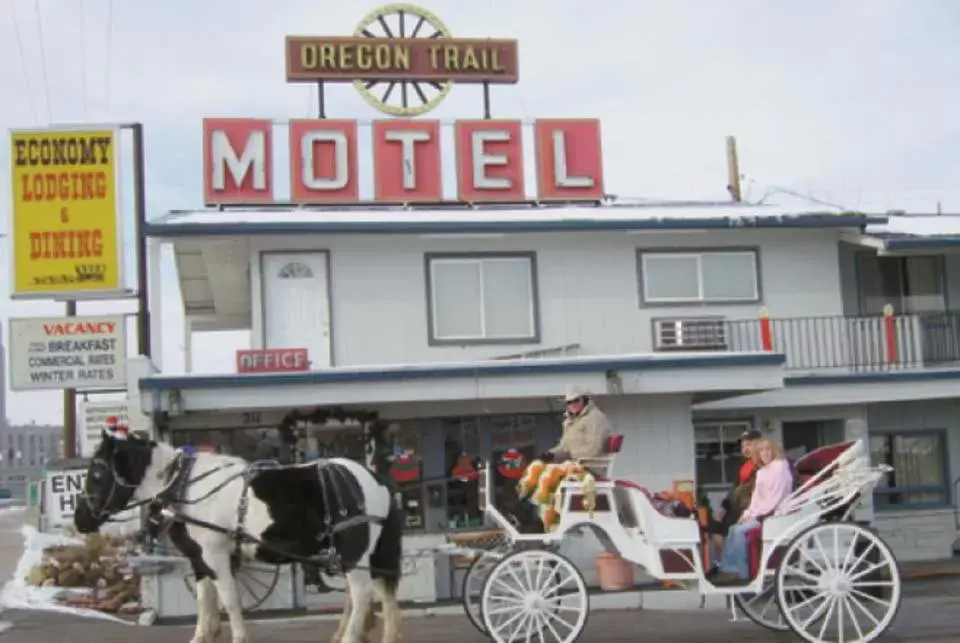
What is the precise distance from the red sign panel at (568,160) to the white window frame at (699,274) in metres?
3.24

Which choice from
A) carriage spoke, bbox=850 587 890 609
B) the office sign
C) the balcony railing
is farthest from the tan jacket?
the office sign

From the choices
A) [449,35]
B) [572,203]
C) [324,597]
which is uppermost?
[449,35]

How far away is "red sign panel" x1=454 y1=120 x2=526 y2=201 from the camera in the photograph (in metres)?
24.8

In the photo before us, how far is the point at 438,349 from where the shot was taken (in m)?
21.2

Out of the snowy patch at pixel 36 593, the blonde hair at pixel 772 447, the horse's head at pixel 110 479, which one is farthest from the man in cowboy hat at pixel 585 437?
the snowy patch at pixel 36 593

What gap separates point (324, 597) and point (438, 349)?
5.03 m

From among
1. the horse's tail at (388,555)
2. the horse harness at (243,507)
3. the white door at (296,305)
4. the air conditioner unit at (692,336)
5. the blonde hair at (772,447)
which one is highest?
the white door at (296,305)

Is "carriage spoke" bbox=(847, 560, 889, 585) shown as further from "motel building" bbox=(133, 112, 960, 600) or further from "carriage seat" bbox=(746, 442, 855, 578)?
"motel building" bbox=(133, 112, 960, 600)

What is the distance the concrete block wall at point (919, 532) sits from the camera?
75.8ft

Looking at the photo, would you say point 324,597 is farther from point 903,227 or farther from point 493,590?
point 903,227

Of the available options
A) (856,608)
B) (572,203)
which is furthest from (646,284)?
(856,608)

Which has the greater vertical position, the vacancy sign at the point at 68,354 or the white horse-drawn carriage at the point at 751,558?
the vacancy sign at the point at 68,354

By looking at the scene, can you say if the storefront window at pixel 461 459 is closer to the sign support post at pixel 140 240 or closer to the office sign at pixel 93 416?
the sign support post at pixel 140 240

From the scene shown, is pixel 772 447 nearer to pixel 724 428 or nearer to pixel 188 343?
pixel 724 428
